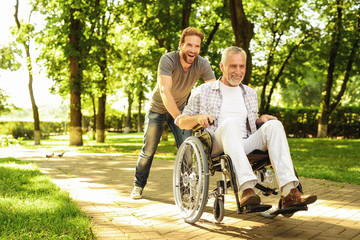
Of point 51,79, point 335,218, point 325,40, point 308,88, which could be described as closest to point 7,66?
point 51,79

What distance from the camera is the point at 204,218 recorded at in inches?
145

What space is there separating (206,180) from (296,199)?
72 cm

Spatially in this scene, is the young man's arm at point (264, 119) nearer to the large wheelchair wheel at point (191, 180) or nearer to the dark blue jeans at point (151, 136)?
the large wheelchair wheel at point (191, 180)

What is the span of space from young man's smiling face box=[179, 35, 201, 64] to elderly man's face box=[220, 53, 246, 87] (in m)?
→ 0.47

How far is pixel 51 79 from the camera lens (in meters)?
18.2

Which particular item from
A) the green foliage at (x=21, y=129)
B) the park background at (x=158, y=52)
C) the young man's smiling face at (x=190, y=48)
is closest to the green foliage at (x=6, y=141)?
the park background at (x=158, y=52)

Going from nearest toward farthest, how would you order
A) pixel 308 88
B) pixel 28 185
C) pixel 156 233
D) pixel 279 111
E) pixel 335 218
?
pixel 156 233 → pixel 335 218 → pixel 28 185 → pixel 279 111 → pixel 308 88

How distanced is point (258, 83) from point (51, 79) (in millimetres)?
10787

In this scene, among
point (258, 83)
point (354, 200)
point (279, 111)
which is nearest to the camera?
point (354, 200)

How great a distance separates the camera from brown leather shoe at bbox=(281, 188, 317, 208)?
9.77ft

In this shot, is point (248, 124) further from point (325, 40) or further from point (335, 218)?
point (325, 40)

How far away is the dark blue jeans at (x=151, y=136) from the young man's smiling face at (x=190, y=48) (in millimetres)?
825

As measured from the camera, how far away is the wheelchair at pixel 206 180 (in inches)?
122

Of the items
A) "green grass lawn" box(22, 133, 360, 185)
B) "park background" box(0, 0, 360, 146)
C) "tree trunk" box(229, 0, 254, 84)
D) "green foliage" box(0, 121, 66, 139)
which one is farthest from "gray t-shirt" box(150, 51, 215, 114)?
"green foliage" box(0, 121, 66, 139)
